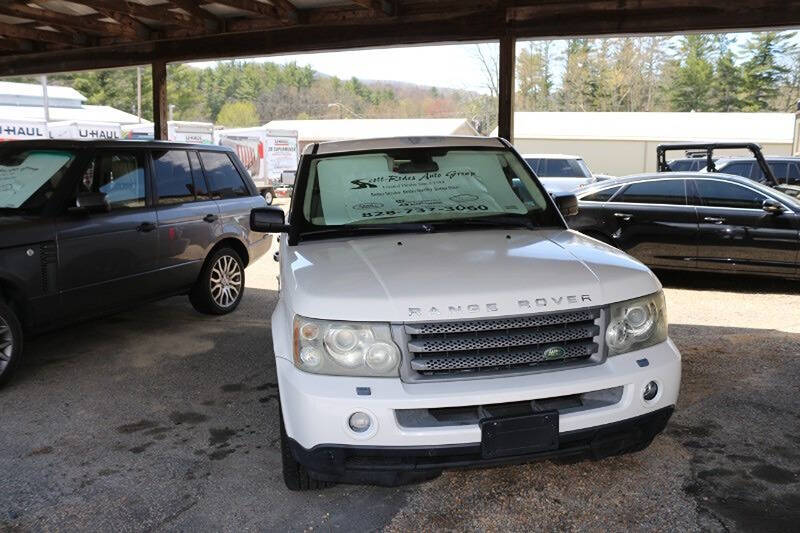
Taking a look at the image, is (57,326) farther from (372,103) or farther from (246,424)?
(372,103)

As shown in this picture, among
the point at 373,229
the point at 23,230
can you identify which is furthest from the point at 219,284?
the point at 373,229

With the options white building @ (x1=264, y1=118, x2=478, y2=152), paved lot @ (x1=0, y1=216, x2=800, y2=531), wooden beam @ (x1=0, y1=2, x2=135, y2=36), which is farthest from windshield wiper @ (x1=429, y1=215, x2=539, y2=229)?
white building @ (x1=264, y1=118, x2=478, y2=152)

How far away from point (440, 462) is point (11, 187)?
453 cm

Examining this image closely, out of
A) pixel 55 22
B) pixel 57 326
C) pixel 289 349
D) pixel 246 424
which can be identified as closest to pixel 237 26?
pixel 55 22

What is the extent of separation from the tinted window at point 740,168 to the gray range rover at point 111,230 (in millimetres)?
10942

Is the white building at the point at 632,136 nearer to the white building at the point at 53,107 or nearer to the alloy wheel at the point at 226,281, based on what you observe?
→ the white building at the point at 53,107

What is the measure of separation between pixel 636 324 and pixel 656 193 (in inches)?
256

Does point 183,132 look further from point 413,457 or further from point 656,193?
point 413,457

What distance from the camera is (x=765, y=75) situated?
62.8 meters

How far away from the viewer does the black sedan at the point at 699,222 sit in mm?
8188

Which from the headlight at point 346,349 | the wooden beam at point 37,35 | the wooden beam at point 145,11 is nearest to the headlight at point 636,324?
the headlight at point 346,349

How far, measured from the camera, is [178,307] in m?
7.73

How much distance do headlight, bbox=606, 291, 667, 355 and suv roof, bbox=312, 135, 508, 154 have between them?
72.3 inches

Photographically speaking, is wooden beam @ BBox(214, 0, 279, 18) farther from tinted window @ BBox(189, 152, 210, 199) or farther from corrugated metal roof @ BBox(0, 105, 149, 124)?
corrugated metal roof @ BBox(0, 105, 149, 124)
